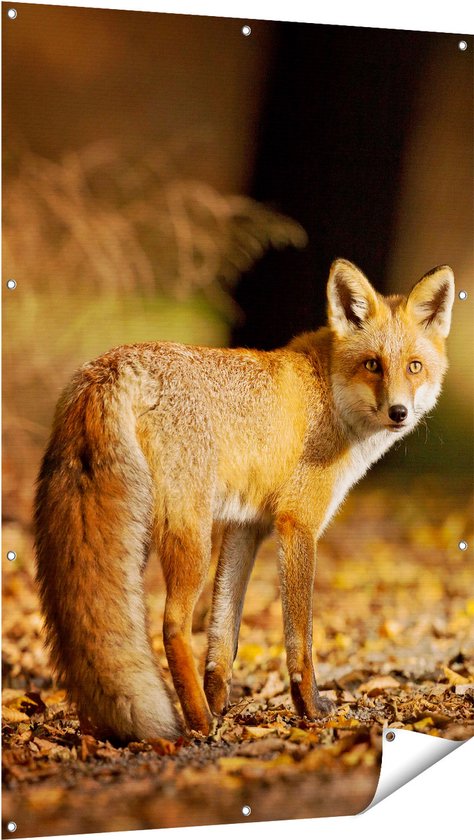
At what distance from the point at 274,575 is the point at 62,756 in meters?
1.01

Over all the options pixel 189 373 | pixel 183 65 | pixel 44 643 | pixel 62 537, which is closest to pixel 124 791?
pixel 44 643

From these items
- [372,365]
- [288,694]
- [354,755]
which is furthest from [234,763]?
[372,365]

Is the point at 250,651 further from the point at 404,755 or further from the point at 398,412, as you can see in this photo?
the point at 398,412

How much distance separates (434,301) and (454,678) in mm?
1395

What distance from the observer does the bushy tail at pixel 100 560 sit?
293 centimetres

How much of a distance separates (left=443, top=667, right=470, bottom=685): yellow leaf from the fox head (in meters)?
0.93

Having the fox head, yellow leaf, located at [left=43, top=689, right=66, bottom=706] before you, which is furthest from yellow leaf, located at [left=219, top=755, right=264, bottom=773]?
the fox head

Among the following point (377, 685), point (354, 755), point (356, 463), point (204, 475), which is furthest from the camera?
point (377, 685)

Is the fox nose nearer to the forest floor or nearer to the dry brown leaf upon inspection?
the forest floor

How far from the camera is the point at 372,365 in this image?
3.47 metres

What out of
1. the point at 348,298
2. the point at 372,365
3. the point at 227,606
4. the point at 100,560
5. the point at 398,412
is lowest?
the point at 227,606

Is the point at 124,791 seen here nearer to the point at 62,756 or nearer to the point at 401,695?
the point at 62,756

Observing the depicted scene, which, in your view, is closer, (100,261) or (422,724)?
(100,261)

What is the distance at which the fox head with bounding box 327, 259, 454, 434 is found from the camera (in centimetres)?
345
